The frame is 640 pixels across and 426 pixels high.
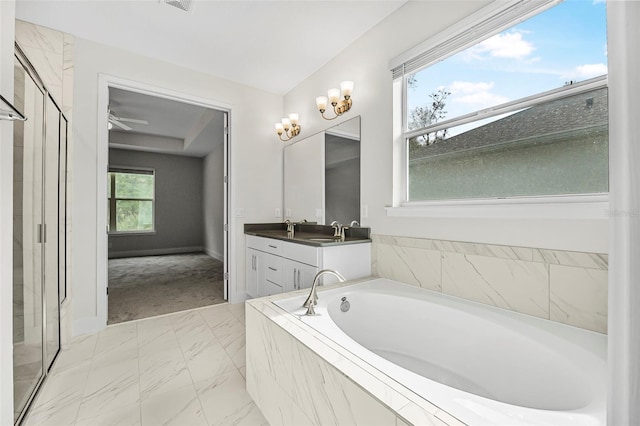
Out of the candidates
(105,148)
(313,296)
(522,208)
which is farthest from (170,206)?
(522,208)

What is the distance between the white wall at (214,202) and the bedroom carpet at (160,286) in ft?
1.83

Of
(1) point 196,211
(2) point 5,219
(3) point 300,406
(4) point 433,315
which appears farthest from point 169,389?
(1) point 196,211

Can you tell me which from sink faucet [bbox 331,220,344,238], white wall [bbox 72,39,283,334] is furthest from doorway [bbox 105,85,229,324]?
sink faucet [bbox 331,220,344,238]

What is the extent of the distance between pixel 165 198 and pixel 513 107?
7.13 metres

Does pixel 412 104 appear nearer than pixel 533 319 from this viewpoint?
No

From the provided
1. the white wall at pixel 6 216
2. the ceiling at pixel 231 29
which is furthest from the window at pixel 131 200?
the white wall at pixel 6 216

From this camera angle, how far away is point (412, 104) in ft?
7.27

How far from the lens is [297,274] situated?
7.93 feet

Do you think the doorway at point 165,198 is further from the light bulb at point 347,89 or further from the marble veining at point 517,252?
the marble veining at point 517,252

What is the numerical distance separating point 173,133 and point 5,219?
5.49 metres

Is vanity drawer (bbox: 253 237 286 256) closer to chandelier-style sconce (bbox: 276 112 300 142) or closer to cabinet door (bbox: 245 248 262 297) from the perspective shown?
cabinet door (bbox: 245 248 262 297)

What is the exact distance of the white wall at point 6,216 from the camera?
104 cm

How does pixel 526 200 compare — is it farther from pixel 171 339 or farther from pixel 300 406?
pixel 171 339

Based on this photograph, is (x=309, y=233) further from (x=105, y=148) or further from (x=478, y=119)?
(x=105, y=148)
